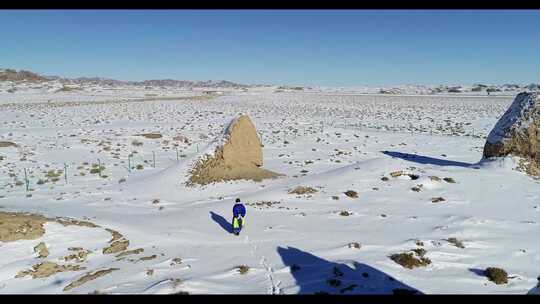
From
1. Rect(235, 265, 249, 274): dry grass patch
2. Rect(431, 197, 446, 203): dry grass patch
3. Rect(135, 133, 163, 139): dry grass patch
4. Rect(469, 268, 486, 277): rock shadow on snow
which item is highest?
Rect(135, 133, 163, 139): dry grass patch

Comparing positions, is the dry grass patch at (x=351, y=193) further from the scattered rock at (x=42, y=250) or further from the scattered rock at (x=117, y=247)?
the scattered rock at (x=42, y=250)

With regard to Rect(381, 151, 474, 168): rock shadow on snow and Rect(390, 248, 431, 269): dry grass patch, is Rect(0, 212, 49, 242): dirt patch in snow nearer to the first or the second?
Rect(390, 248, 431, 269): dry grass patch

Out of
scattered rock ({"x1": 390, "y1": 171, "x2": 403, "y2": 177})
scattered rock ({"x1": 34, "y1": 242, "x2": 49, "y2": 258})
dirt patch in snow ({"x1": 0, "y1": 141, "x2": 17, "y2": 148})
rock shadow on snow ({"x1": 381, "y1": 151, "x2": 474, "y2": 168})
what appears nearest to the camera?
scattered rock ({"x1": 34, "y1": 242, "x2": 49, "y2": 258})

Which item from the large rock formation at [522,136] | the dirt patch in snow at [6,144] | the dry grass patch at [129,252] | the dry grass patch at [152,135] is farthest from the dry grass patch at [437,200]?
the dirt patch in snow at [6,144]

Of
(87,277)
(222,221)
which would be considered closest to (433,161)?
(222,221)

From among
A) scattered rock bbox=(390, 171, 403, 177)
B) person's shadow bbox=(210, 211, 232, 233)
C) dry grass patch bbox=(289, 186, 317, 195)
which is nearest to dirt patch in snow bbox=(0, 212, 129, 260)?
person's shadow bbox=(210, 211, 232, 233)

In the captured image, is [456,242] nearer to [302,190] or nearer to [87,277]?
[302,190]
